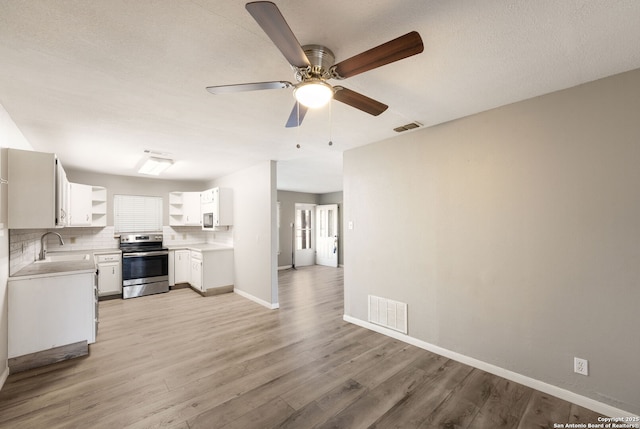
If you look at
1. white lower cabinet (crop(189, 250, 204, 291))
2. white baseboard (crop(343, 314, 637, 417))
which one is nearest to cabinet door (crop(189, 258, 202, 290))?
white lower cabinet (crop(189, 250, 204, 291))

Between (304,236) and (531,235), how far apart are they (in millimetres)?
6950

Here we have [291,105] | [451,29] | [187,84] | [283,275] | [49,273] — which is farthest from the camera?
[283,275]

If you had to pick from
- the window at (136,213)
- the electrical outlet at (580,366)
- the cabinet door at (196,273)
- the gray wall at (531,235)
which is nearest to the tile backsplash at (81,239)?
the window at (136,213)

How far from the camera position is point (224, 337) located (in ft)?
11.0

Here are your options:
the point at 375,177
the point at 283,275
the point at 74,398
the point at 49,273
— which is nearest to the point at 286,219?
the point at 283,275

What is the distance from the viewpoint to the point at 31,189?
8.73 ft

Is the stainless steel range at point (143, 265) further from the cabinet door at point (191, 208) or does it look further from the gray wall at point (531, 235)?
the gray wall at point (531, 235)

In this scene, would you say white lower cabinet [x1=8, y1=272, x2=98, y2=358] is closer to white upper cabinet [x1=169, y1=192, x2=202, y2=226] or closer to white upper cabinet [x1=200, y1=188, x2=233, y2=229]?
white upper cabinet [x1=200, y1=188, x2=233, y2=229]

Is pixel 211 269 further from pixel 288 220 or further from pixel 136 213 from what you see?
pixel 288 220

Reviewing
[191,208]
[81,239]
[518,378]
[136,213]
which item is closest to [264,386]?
[518,378]

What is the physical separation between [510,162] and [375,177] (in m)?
1.49

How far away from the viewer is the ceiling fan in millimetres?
1113

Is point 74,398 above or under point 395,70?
under

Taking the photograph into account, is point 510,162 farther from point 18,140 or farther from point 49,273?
point 18,140
